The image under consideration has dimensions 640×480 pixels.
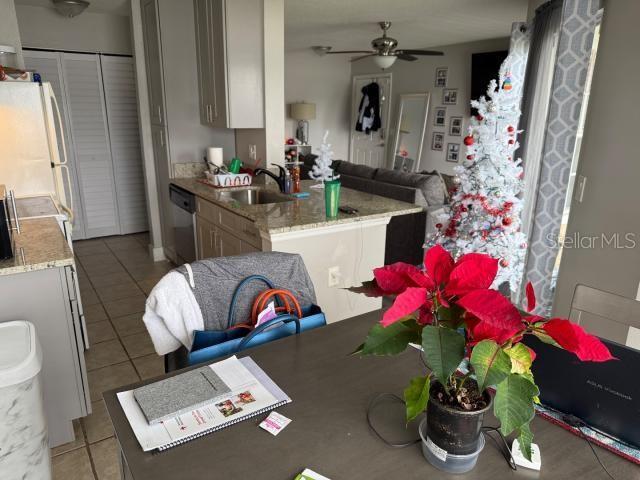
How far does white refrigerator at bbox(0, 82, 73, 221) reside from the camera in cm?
259

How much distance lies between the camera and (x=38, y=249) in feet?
6.40

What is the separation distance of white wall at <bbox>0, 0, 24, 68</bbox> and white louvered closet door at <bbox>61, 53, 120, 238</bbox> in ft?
5.52

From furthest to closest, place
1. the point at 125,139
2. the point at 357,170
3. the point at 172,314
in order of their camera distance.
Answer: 1. the point at 125,139
2. the point at 357,170
3. the point at 172,314

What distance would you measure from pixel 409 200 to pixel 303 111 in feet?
13.0

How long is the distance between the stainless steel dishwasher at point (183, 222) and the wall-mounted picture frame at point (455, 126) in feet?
14.6

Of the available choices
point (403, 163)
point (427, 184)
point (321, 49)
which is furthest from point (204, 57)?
point (403, 163)

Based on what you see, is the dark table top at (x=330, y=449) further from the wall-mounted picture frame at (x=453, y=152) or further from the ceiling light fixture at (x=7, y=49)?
the wall-mounted picture frame at (x=453, y=152)

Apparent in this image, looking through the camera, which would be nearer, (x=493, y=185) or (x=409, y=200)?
(x=493, y=185)

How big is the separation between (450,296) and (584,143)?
6.86ft

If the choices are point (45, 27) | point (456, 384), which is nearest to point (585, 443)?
point (456, 384)

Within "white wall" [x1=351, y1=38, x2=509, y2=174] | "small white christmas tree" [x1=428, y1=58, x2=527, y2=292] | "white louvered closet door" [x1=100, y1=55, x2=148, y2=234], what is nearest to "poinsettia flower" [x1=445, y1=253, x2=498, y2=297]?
"small white christmas tree" [x1=428, y1=58, x2=527, y2=292]

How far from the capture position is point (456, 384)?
0.91 m

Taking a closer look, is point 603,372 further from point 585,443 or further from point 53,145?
point 53,145

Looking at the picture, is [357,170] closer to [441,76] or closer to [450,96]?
[450,96]
